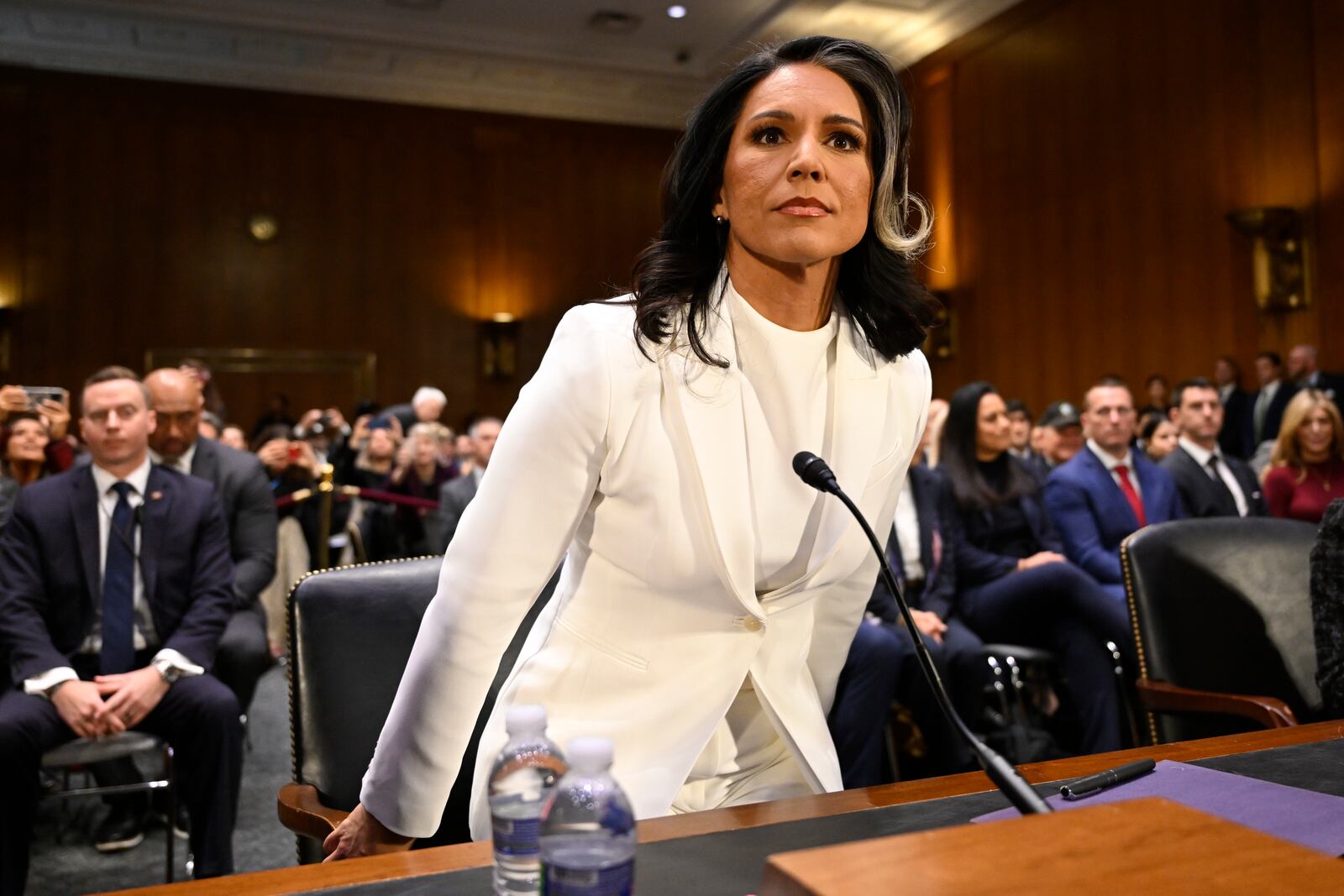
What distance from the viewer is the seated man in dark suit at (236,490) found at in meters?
3.80

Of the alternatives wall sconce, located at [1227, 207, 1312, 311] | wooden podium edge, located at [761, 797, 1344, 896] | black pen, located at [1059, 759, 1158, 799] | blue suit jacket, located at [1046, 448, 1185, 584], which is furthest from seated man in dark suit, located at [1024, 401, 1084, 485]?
wooden podium edge, located at [761, 797, 1344, 896]

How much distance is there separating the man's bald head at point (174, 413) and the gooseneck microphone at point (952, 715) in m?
3.63

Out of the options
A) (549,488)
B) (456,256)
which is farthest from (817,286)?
(456,256)

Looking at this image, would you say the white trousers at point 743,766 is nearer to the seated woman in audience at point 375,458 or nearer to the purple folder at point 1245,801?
the purple folder at point 1245,801

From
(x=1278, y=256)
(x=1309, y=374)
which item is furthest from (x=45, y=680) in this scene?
(x=1278, y=256)

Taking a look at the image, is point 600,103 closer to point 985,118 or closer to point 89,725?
point 985,118

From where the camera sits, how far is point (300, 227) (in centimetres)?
1209

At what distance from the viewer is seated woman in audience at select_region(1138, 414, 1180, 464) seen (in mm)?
7016

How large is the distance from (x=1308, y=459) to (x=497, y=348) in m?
9.11

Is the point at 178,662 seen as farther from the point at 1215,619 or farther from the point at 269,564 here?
the point at 1215,619

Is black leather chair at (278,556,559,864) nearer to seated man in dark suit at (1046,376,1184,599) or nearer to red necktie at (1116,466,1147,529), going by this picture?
seated man in dark suit at (1046,376,1184,599)

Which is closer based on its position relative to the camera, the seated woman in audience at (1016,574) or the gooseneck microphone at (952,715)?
the gooseneck microphone at (952,715)

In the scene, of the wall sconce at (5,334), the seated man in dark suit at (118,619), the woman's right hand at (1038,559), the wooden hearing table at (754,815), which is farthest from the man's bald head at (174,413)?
the wall sconce at (5,334)

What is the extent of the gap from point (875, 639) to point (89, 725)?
2239mm
